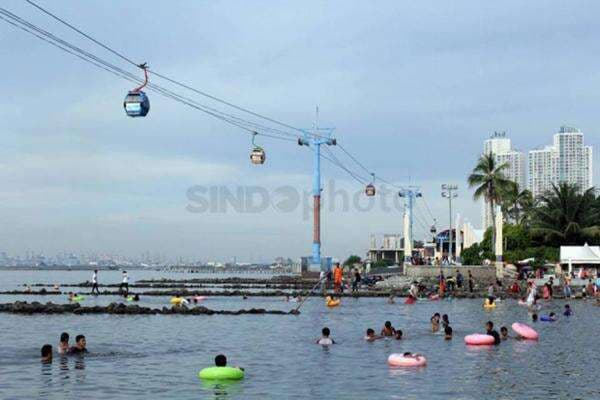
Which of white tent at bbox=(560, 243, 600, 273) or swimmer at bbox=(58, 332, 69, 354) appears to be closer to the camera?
swimmer at bbox=(58, 332, 69, 354)

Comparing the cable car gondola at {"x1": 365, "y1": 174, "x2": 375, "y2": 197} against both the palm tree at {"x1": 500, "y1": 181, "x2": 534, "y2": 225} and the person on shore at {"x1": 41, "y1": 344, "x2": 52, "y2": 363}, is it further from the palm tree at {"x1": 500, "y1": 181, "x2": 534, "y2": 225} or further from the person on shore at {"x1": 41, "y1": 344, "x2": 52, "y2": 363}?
the person on shore at {"x1": 41, "y1": 344, "x2": 52, "y2": 363}

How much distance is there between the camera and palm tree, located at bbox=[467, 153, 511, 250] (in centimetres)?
9212

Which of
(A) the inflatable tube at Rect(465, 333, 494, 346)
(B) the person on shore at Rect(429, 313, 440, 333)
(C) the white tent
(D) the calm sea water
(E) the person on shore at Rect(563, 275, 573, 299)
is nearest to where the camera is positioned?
(D) the calm sea water

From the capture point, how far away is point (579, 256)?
264ft

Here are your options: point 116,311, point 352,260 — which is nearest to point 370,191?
point 116,311

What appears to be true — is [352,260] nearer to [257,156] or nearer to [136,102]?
[257,156]

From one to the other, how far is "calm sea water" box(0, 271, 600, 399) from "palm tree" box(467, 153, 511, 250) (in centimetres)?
4482

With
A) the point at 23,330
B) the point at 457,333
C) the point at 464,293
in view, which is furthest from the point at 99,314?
the point at 464,293

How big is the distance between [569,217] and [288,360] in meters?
69.0

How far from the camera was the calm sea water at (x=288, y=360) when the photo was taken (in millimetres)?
22750

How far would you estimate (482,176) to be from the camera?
92750 mm

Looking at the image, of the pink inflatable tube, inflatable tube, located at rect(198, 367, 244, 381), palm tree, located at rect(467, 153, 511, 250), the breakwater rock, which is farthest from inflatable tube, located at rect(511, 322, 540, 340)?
palm tree, located at rect(467, 153, 511, 250)

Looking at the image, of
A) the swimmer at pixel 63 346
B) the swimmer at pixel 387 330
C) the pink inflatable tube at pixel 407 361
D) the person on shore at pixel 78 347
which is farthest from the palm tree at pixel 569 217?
the swimmer at pixel 63 346

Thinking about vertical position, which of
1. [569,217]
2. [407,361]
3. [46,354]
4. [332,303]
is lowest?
[332,303]
